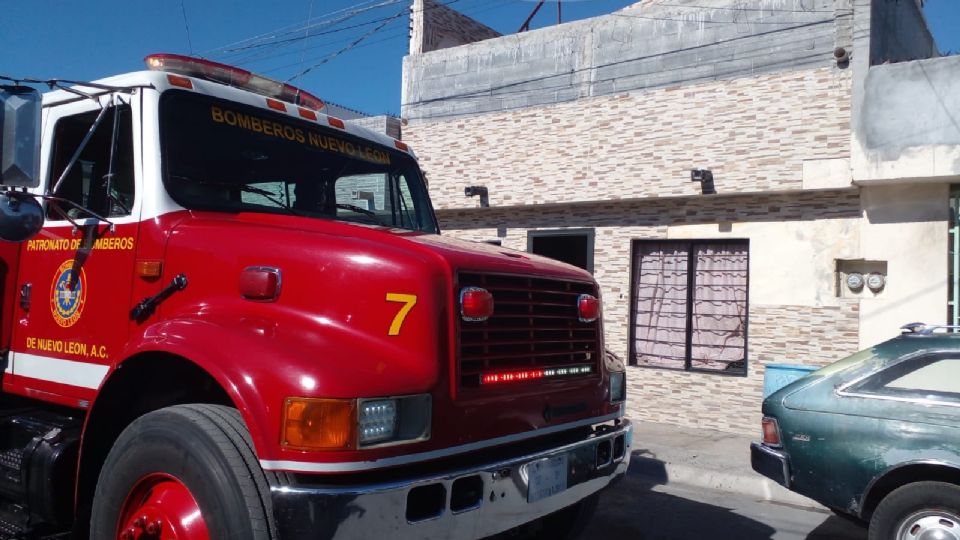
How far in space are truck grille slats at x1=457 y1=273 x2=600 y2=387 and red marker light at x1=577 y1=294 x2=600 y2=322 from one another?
0.03m

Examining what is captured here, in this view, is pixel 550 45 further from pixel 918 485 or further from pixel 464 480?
pixel 464 480

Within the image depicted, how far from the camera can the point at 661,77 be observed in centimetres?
1055

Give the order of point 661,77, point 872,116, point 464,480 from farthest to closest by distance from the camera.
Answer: point 661,77 < point 872,116 < point 464,480

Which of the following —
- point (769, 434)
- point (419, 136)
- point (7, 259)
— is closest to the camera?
point (7, 259)

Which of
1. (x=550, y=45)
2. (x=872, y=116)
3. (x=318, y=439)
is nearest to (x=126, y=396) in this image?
(x=318, y=439)

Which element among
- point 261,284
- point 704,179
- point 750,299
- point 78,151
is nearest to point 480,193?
point 704,179

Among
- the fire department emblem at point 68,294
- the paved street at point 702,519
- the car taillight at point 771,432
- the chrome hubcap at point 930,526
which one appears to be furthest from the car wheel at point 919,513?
the fire department emblem at point 68,294

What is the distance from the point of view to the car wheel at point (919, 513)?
432 cm

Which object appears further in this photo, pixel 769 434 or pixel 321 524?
pixel 769 434

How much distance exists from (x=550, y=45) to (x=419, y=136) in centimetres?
267

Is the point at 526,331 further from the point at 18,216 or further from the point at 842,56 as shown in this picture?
the point at 842,56

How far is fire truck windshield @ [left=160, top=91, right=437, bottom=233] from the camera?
3.78m

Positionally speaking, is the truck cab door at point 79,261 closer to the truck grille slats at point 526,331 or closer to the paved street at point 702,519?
the truck grille slats at point 526,331

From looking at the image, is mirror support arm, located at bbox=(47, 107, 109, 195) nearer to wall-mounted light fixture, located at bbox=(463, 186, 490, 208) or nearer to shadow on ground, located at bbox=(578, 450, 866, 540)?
shadow on ground, located at bbox=(578, 450, 866, 540)
